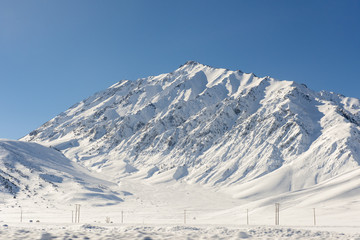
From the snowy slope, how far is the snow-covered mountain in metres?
24.0

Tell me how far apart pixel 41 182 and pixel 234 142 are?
251 ft

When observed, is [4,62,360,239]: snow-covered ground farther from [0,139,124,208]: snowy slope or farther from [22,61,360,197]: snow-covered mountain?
[22,61,360,197]: snow-covered mountain

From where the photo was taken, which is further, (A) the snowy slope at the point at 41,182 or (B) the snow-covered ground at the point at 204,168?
(A) the snowy slope at the point at 41,182

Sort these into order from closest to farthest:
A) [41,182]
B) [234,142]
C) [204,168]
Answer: [41,182] < [204,168] < [234,142]

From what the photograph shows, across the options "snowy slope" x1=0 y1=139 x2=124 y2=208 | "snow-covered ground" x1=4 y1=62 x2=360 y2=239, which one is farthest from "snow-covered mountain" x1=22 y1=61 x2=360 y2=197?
"snowy slope" x1=0 y1=139 x2=124 y2=208

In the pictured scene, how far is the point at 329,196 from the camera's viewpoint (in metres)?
68.2

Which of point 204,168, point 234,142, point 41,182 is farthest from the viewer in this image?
point 234,142

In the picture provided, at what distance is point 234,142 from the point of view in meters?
141

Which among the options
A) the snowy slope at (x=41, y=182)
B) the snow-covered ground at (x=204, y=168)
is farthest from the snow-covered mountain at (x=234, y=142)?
the snowy slope at (x=41, y=182)

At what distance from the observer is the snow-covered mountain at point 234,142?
112m

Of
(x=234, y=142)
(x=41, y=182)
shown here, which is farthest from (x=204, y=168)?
(x=41, y=182)

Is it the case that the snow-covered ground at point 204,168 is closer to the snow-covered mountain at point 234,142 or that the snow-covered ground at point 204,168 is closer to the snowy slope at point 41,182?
the snowy slope at point 41,182

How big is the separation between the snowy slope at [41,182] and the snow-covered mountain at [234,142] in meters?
24.0

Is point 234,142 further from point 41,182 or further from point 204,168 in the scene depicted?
point 41,182
